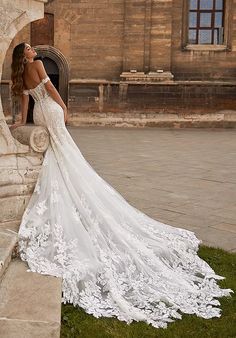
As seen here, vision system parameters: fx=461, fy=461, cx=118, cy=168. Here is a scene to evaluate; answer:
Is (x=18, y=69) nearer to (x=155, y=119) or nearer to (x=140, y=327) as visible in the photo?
(x=140, y=327)

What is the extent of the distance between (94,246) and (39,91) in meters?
1.39

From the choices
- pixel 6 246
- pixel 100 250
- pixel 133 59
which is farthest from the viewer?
pixel 133 59

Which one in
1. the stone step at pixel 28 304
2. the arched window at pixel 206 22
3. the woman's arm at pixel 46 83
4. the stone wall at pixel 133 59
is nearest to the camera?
the stone step at pixel 28 304

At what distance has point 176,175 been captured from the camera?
883cm

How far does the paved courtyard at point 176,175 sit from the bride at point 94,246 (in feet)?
3.25

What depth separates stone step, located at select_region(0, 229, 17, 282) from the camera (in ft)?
10.2

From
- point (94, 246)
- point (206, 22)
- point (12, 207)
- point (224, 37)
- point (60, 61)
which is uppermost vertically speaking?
point (206, 22)

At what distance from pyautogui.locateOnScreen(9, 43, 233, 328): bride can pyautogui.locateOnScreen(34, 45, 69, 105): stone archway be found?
1622 centimetres

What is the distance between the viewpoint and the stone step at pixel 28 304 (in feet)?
8.54

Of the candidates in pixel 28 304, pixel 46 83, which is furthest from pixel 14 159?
pixel 28 304

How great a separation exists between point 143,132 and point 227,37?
588cm

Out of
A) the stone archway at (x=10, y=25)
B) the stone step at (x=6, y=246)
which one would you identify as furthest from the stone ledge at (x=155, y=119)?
the stone step at (x=6, y=246)

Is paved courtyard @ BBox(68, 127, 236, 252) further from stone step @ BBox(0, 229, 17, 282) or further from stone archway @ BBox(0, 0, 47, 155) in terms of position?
stone archway @ BBox(0, 0, 47, 155)

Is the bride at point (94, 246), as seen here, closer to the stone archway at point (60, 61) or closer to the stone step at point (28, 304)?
the stone step at point (28, 304)
